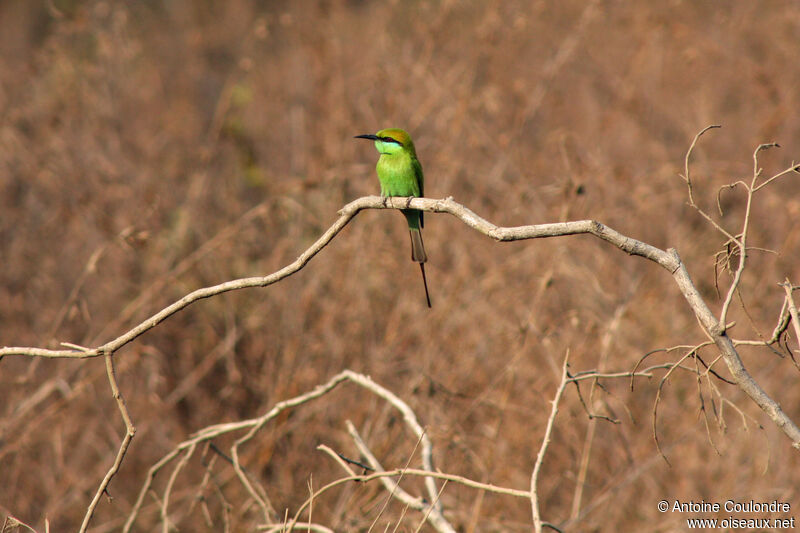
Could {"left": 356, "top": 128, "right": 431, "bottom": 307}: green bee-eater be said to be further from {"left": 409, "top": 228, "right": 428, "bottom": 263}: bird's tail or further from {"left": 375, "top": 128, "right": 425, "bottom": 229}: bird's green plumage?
{"left": 409, "top": 228, "right": 428, "bottom": 263}: bird's tail

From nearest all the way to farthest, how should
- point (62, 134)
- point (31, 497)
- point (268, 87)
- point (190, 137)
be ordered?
point (31, 497)
point (62, 134)
point (190, 137)
point (268, 87)

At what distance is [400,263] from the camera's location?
464cm

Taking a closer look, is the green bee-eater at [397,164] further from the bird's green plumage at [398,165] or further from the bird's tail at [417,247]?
the bird's tail at [417,247]

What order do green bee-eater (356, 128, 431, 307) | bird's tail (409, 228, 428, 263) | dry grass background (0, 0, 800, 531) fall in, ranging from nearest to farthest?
bird's tail (409, 228, 428, 263) < green bee-eater (356, 128, 431, 307) < dry grass background (0, 0, 800, 531)

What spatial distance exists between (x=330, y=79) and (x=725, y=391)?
3.40 m

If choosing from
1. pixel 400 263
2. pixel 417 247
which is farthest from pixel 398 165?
pixel 400 263

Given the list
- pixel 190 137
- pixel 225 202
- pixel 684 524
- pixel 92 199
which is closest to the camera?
pixel 684 524

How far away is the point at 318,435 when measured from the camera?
4.17 metres

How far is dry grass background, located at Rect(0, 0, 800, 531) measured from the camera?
3824mm

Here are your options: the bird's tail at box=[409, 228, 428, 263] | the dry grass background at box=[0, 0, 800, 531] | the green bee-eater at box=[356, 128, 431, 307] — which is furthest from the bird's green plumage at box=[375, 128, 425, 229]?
the dry grass background at box=[0, 0, 800, 531]

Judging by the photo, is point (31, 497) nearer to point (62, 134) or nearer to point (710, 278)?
point (62, 134)

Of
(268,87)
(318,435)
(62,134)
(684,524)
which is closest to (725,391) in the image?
(684,524)

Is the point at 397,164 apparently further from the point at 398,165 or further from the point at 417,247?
the point at 417,247

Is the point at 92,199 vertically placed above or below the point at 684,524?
above
